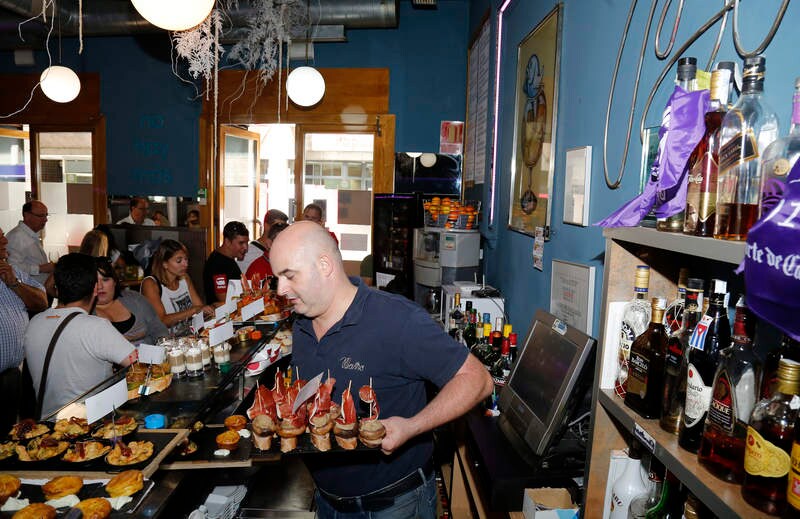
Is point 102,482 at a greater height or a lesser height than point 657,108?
lesser

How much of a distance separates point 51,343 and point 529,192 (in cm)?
285

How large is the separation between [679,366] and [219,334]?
1957mm

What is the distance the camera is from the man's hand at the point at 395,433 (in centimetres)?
159

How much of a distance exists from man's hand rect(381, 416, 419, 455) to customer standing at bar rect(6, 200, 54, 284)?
576 centimetres

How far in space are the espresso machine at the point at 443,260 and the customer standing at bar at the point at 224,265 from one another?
1751mm

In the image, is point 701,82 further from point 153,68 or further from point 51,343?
point 153,68

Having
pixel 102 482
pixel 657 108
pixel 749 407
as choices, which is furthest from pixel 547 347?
pixel 102 482

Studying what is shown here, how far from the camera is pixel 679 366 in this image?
1235 mm

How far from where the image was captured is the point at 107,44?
23.4 feet

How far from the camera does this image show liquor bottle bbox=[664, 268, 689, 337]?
1330 mm

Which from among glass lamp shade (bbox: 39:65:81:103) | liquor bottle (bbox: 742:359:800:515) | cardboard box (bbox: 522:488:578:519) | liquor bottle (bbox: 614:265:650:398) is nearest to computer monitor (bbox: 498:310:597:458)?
cardboard box (bbox: 522:488:578:519)

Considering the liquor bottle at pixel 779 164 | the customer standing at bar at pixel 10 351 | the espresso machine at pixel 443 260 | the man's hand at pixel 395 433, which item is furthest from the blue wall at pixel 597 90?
the customer standing at bar at pixel 10 351

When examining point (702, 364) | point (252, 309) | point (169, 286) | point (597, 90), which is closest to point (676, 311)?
point (702, 364)

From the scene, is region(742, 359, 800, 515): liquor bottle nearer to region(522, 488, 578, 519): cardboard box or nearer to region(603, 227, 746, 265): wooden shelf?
region(603, 227, 746, 265): wooden shelf
